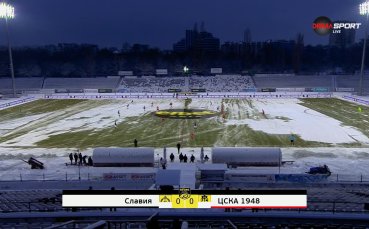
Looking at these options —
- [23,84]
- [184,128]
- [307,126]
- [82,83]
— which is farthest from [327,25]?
[23,84]

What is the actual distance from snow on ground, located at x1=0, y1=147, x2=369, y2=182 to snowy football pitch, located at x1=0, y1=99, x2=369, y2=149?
2527 millimetres

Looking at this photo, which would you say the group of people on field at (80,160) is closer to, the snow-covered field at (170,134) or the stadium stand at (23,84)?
the snow-covered field at (170,134)

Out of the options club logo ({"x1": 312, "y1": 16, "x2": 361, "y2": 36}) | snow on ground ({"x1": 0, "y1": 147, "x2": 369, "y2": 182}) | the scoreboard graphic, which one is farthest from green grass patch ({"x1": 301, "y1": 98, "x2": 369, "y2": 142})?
club logo ({"x1": 312, "y1": 16, "x2": 361, "y2": 36})

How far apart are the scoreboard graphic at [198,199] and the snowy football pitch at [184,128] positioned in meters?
22.7

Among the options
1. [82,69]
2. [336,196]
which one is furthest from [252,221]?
[82,69]

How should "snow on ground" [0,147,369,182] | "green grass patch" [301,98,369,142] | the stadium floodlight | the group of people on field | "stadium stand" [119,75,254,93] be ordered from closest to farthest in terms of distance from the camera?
"snow on ground" [0,147,369,182] → the group of people on field → "green grass patch" [301,98,369,142] → the stadium floodlight → "stadium stand" [119,75,254,93]

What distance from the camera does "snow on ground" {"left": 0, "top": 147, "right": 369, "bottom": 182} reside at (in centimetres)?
2656

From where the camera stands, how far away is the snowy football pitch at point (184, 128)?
3828 cm

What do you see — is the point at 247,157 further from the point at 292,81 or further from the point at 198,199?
the point at 292,81

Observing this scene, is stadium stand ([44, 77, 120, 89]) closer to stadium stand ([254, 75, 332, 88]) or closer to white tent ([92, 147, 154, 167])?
stadium stand ([254, 75, 332, 88])

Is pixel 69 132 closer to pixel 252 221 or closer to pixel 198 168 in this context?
pixel 198 168

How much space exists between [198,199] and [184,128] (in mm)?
31876

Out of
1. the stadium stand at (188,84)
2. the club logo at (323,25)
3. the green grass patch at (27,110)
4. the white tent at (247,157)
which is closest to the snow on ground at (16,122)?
the green grass patch at (27,110)

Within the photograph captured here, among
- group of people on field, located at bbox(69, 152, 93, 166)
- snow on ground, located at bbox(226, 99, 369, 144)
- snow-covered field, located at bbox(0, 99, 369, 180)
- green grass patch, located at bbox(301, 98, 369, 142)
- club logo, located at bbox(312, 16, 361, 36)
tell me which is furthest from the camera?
club logo, located at bbox(312, 16, 361, 36)
